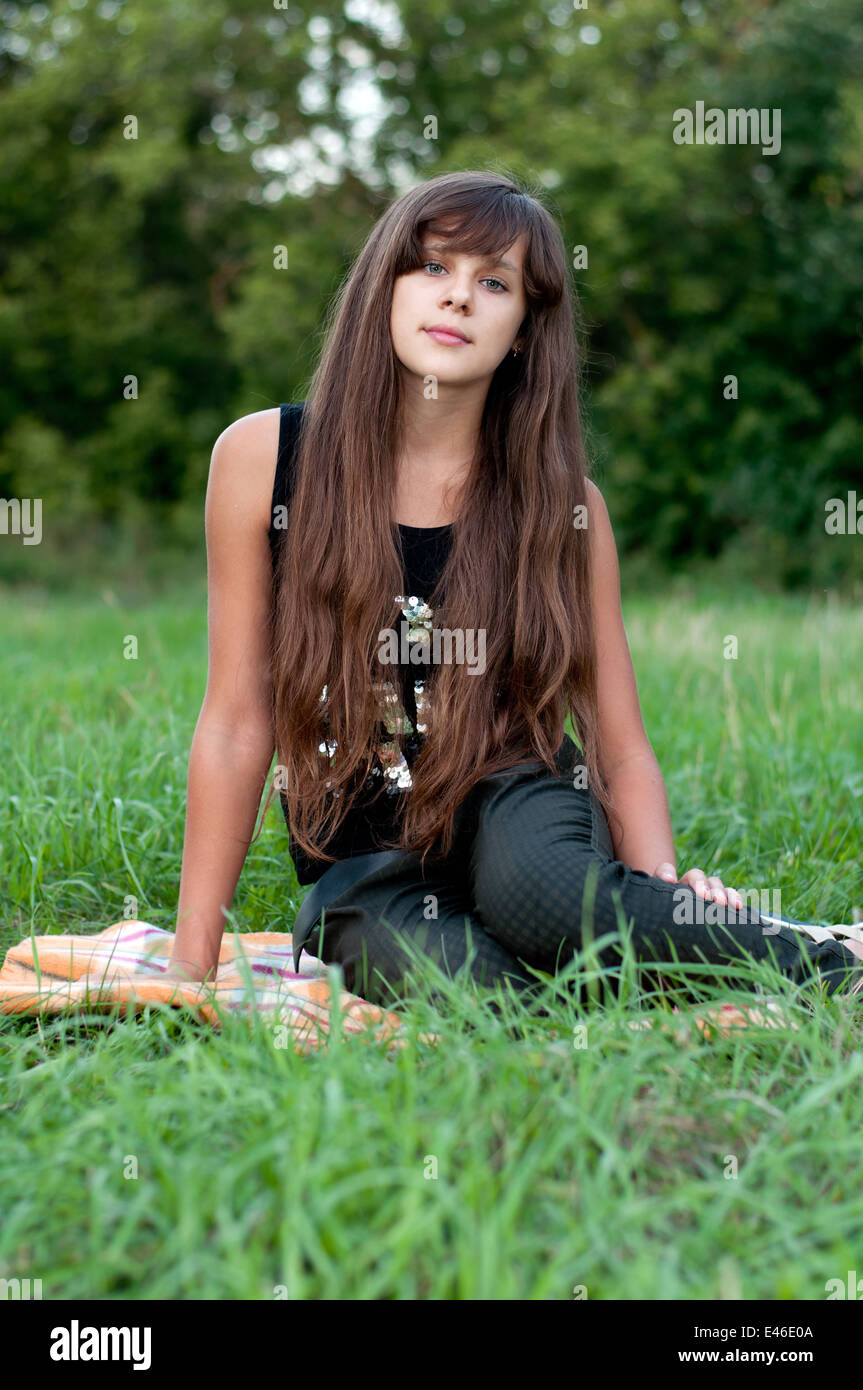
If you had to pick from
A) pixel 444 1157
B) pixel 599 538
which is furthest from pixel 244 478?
pixel 444 1157

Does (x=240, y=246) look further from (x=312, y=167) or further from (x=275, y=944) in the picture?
(x=275, y=944)

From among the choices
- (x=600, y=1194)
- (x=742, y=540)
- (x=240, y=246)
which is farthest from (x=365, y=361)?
(x=240, y=246)

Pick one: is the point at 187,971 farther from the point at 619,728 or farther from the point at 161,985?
the point at 619,728

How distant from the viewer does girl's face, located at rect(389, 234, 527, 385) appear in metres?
2.16

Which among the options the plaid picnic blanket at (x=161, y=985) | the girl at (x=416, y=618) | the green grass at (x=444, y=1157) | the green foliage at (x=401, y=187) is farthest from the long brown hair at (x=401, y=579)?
the green foliage at (x=401, y=187)

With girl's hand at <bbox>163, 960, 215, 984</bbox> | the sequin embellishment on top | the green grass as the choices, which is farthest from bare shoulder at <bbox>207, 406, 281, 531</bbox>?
the green grass

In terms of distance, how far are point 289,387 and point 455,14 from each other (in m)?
4.17

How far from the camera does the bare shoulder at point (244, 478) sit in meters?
2.25

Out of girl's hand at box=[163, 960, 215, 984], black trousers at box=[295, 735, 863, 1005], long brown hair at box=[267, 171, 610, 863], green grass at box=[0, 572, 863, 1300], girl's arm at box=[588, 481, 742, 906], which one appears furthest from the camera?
girl's arm at box=[588, 481, 742, 906]

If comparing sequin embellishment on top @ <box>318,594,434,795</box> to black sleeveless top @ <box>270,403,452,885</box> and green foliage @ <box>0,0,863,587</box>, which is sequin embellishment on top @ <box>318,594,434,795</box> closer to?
black sleeveless top @ <box>270,403,452,885</box>

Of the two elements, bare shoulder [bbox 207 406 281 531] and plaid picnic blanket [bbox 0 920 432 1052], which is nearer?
plaid picnic blanket [bbox 0 920 432 1052]

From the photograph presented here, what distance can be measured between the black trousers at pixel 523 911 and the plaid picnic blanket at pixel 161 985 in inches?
3.2

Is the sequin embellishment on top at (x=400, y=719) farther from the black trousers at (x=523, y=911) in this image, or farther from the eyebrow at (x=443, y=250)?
the eyebrow at (x=443, y=250)

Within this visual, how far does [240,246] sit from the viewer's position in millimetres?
14977
